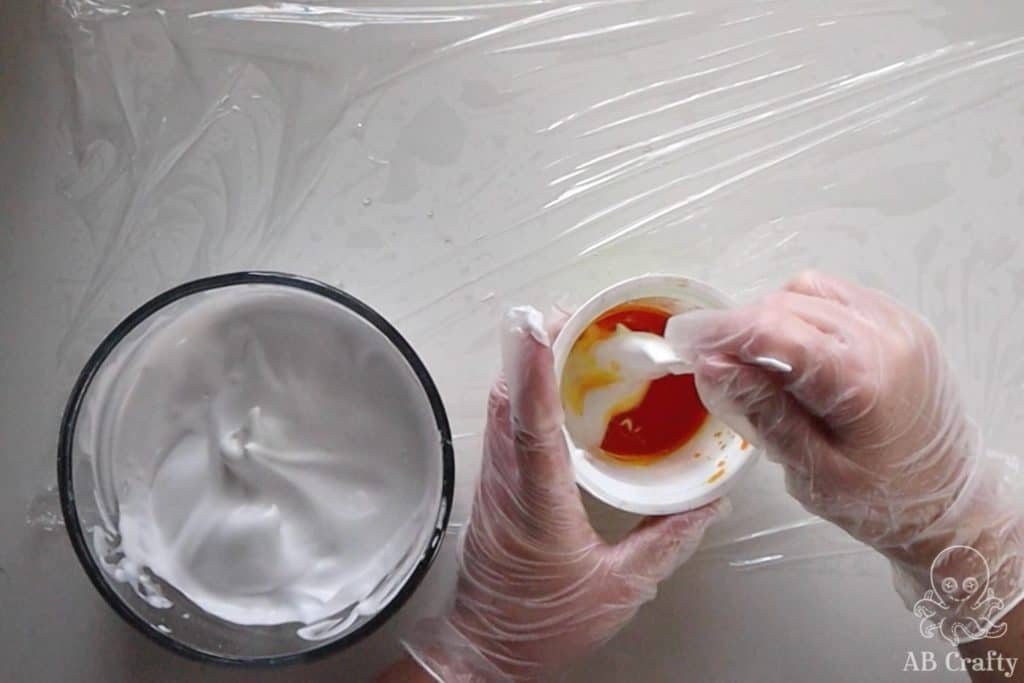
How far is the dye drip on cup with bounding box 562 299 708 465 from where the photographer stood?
823mm

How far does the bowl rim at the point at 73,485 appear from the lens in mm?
754

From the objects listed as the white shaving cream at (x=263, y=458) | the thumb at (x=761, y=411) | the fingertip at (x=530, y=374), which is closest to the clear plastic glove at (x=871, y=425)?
the thumb at (x=761, y=411)

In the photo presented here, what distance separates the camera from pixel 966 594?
80cm

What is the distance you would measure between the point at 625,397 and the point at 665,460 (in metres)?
0.07

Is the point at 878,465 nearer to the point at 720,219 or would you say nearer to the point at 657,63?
the point at 720,219

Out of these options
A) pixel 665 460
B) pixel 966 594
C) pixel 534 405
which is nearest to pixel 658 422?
Answer: pixel 665 460

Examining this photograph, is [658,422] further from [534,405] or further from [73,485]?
[73,485]

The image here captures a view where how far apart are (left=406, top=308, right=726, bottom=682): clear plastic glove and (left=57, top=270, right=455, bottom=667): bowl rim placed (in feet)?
0.17

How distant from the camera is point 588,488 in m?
0.79

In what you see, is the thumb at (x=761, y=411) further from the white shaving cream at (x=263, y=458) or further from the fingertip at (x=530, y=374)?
the white shaving cream at (x=263, y=458)

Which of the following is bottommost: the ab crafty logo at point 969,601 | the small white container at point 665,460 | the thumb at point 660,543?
the ab crafty logo at point 969,601

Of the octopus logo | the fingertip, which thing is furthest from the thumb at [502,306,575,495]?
the octopus logo

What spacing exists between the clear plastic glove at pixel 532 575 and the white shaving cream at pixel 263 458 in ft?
0.19

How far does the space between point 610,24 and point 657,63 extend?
0.06 meters
